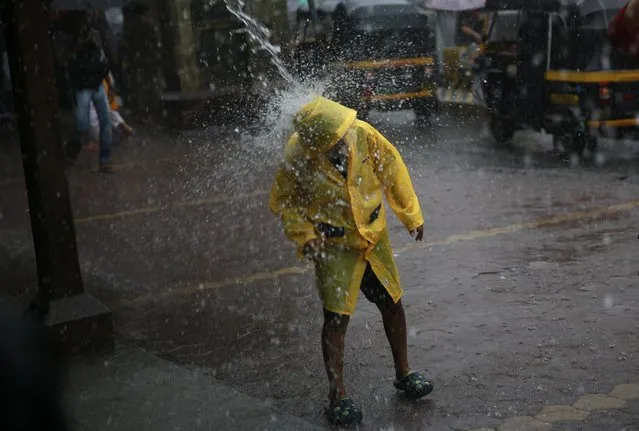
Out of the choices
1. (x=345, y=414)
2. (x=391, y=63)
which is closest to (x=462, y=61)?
(x=391, y=63)

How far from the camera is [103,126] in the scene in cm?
1248

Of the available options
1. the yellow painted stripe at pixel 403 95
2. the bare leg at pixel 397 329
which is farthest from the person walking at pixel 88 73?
the bare leg at pixel 397 329

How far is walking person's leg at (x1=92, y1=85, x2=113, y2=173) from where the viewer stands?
12.5 meters

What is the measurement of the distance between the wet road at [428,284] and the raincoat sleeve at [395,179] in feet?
2.89

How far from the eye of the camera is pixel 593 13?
12.0m

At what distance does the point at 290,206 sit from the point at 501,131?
9390 millimetres

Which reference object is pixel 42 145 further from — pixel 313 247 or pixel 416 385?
pixel 416 385

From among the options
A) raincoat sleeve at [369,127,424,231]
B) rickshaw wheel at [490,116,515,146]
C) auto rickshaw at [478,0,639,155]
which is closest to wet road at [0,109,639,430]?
auto rickshaw at [478,0,639,155]

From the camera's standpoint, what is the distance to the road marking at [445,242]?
272 inches

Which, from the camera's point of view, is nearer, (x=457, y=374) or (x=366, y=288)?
(x=366, y=288)

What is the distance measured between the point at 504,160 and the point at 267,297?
20.5 ft

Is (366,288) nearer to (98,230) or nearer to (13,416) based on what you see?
(13,416)

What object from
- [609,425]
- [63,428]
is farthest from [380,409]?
[63,428]

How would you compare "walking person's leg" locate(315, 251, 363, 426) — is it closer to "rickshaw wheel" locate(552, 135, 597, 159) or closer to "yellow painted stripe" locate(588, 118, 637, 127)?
"yellow painted stripe" locate(588, 118, 637, 127)
